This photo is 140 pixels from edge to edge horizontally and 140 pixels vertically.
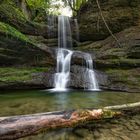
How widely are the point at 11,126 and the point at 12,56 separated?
282 inches

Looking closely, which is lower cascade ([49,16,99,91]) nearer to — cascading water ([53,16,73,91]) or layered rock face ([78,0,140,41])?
cascading water ([53,16,73,91])

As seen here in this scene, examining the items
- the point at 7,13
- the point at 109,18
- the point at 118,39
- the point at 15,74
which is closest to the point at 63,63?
the point at 15,74

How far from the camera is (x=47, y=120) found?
11.1 ft

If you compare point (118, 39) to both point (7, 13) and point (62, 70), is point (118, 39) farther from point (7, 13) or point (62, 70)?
point (7, 13)

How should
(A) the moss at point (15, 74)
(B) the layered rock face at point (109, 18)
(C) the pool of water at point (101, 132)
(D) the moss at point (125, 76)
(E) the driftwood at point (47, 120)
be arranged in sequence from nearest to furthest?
(E) the driftwood at point (47, 120), (C) the pool of water at point (101, 132), (A) the moss at point (15, 74), (D) the moss at point (125, 76), (B) the layered rock face at point (109, 18)

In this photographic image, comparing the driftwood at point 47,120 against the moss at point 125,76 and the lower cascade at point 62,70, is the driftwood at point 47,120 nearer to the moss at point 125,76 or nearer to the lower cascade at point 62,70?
the moss at point 125,76

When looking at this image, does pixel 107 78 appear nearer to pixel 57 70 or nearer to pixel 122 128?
pixel 57 70

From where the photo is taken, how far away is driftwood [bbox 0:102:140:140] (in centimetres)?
304

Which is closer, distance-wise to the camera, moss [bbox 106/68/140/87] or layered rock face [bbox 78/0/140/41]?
moss [bbox 106/68/140/87]

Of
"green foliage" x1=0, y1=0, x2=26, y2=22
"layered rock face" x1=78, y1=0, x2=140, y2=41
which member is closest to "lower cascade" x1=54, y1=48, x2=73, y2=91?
"green foliage" x1=0, y1=0, x2=26, y2=22

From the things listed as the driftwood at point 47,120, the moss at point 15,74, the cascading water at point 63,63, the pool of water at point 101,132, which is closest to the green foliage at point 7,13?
the cascading water at point 63,63

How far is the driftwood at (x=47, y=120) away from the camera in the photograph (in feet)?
9.96

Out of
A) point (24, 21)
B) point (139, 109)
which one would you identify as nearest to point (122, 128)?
point (139, 109)

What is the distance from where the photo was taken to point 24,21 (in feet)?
43.9
